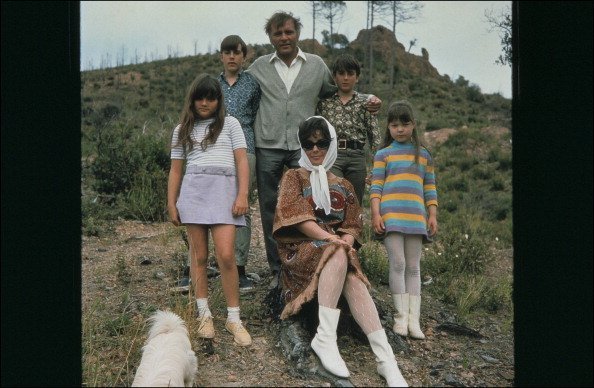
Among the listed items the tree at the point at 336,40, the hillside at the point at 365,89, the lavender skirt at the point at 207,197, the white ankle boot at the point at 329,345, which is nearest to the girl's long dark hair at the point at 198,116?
the lavender skirt at the point at 207,197

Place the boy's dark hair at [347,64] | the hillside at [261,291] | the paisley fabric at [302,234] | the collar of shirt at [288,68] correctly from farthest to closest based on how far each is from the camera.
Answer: the collar of shirt at [288,68], the boy's dark hair at [347,64], the paisley fabric at [302,234], the hillside at [261,291]

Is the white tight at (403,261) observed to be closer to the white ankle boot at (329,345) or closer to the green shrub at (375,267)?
the white ankle boot at (329,345)

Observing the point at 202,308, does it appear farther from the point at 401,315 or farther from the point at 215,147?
the point at 401,315

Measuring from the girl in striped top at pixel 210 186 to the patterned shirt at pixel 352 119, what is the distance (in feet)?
3.18

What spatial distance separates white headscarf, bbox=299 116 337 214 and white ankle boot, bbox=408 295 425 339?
96cm

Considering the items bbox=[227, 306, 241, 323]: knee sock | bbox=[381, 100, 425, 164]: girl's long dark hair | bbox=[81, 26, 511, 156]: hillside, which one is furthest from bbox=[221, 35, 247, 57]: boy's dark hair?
bbox=[81, 26, 511, 156]: hillside

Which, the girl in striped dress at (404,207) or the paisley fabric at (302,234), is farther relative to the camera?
the girl in striped dress at (404,207)

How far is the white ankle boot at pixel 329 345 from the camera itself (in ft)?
10.9

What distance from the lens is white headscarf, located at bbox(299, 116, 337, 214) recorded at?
3.93m

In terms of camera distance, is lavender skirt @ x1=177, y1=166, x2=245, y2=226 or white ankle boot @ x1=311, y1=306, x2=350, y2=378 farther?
lavender skirt @ x1=177, y1=166, x2=245, y2=226

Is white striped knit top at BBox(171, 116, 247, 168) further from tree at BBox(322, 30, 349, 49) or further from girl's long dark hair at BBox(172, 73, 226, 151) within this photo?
tree at BBox(322, 30, 349, 49)

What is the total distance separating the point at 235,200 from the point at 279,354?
1128 mm

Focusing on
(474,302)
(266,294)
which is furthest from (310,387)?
(474,302)

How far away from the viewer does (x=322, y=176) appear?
3936 mm
